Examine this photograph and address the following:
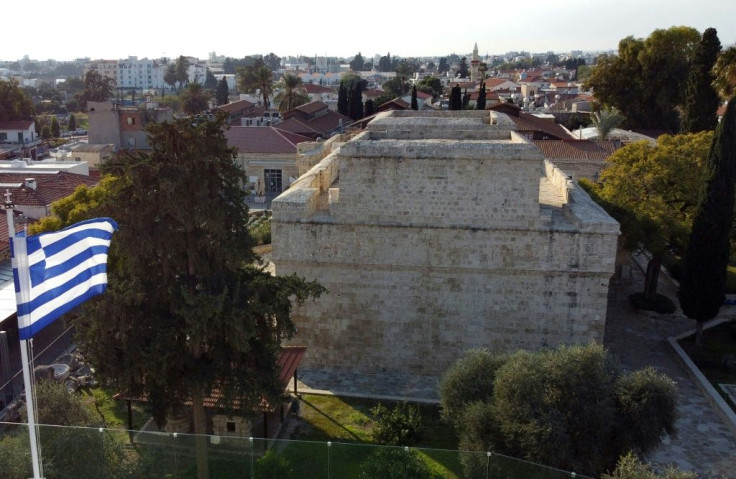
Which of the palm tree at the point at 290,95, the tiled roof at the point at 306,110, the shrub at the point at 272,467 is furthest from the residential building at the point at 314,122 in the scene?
the shrub at the point at 272,467

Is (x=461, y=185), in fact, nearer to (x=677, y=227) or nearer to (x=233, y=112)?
(x=677, y=227)

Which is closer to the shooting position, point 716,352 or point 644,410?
point 644,410

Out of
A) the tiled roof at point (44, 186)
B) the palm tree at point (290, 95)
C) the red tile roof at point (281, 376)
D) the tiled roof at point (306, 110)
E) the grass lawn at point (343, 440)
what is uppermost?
the palm tree at point (290, 95)

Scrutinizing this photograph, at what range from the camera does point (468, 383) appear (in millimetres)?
12062

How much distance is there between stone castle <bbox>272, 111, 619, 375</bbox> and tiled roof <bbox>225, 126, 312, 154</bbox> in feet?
84.8

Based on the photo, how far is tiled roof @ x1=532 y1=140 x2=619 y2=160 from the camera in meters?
35.4

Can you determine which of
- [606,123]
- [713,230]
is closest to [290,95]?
[606,123]

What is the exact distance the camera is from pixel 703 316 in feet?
58.9

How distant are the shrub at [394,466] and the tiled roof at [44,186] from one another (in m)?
20.7

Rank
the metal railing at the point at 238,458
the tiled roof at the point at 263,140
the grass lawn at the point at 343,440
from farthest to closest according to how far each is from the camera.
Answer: the tiled roof at the point at 263,140
the grass lawn at the point at 343,440
the metal railing at the point at 238,458

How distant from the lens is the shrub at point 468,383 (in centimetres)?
1196

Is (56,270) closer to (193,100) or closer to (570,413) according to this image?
(570,413)

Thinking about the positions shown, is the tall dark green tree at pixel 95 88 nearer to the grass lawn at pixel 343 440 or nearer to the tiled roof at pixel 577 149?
the tiled roof at pixel 577 149

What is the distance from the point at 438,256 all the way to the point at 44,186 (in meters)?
21.4
